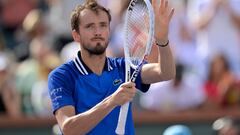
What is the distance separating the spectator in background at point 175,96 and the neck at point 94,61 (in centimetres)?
516

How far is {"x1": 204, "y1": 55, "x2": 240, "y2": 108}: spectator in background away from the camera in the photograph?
1190 centimetres

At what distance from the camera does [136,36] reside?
6844 mm

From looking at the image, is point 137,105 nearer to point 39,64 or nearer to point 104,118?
point 39,64

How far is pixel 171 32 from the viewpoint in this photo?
12664 millimetres

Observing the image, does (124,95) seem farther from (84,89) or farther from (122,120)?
(84,89)

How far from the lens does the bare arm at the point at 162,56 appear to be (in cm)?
630

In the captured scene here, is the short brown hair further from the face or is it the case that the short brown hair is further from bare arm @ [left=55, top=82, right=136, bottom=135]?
bare arm @ [left=55, top=82, right=136, bottom=135]

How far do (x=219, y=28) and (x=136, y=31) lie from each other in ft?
19.6

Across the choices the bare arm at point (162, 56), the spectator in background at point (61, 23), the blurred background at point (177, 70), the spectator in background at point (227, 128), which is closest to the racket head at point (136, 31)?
the bare arm at point (162, 56)

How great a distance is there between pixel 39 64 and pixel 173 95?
6.80 feet

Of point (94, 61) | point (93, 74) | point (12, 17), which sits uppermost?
point (94, 61)

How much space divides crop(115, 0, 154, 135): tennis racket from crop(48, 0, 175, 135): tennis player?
0.45 feet

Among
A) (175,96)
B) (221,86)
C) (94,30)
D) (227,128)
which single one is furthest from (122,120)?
(221,86)

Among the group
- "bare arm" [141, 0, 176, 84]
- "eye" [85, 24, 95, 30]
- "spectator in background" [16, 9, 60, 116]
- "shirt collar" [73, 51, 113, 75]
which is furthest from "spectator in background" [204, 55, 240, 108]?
"eye" [85, 24, 95, 30]
